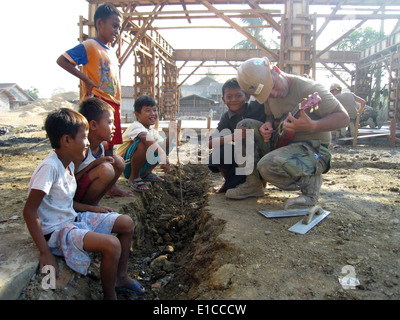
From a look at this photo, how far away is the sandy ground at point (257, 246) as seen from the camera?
1545mm

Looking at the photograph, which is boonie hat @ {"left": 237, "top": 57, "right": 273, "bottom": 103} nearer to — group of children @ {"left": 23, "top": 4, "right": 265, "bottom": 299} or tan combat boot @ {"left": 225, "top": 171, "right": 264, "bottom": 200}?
group of children @ {"left": 23, "top": 4, "right": 265, "bottom": 299}

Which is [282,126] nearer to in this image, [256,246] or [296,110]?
[296,110]

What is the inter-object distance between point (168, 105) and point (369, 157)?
11985mm

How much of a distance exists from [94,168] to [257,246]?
51.6 inches

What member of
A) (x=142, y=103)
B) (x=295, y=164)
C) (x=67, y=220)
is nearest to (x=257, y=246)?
(x=295, y=164)

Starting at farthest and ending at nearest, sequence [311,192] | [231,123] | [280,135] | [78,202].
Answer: [231,123], [280,135], [311,192], [78,202]

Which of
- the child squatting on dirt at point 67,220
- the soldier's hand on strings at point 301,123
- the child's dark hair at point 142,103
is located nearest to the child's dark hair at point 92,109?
the child squatting on dirt at point 67,220

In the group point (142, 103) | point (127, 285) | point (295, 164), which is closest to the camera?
point (127, 285)

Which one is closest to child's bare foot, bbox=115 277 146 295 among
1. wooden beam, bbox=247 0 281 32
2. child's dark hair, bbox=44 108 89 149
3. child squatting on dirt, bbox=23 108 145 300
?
child squatting on dirt, bbox=23 108 145 300

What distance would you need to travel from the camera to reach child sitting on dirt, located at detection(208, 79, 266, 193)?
310cm

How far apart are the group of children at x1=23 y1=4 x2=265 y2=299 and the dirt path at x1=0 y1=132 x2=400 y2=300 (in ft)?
0.74

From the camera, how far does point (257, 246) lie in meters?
1.93

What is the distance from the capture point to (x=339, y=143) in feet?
27.3

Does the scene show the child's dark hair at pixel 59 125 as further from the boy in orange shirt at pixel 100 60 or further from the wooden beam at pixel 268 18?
the wooden beam at pixel 268 18
